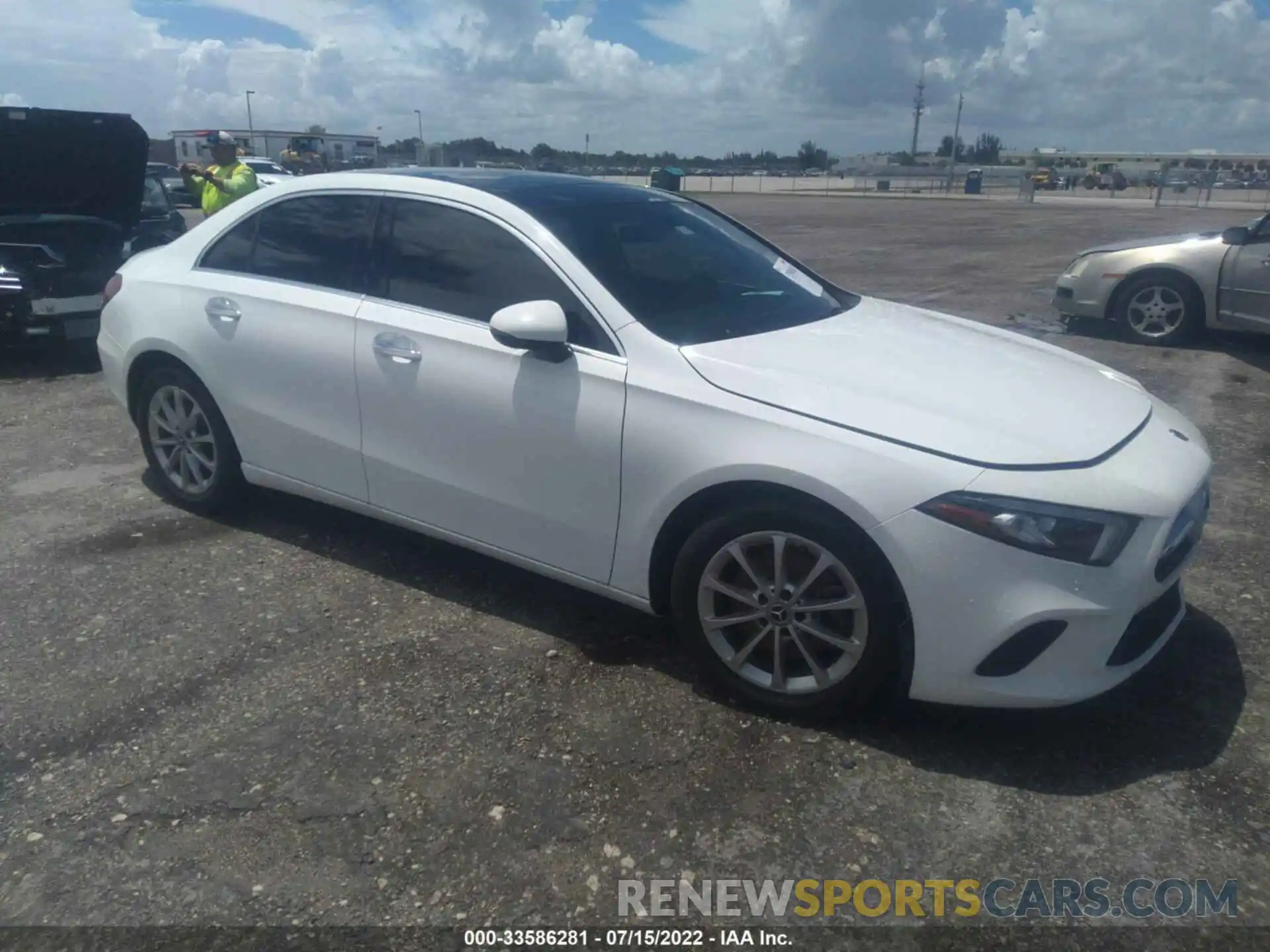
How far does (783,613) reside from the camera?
3057 mm

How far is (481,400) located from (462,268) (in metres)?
0.57

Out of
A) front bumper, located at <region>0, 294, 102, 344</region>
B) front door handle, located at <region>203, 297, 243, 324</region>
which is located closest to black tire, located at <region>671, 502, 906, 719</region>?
front door handle, located at <region>203, 297, 243, 324</region>

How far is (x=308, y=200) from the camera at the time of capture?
4277 millimetres

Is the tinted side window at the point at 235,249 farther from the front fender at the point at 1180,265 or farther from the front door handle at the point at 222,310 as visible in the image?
the front fender at the point at 1180,265

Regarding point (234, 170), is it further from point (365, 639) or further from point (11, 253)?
point (365, 639)

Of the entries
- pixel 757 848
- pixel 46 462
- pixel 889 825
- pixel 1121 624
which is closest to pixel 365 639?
pixel 757 848

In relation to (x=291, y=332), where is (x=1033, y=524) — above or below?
below

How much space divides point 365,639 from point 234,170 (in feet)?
20.3

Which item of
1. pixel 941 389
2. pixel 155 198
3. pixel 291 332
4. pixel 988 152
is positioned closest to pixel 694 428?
pixel 941 389

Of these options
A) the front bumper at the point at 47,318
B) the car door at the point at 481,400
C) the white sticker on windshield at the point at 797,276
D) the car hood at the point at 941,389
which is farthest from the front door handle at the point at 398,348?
the front bumper at the point at 47,318

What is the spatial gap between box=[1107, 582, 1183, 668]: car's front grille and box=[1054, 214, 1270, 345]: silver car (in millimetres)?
6639

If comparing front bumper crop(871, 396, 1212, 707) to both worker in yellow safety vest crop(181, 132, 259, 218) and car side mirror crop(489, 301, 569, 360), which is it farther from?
worker in yellow safety vest crop(181, 132, 259, 218)

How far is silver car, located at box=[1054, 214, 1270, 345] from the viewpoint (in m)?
8.46

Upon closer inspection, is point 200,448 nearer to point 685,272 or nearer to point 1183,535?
point 685,272
